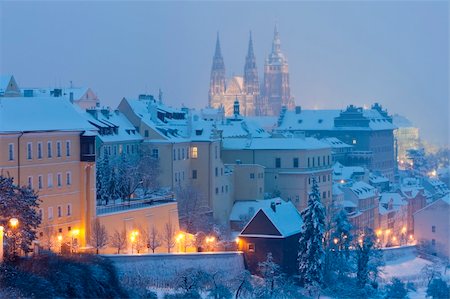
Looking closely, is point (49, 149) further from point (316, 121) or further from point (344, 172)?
point (316, 121)

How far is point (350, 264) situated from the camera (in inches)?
1843

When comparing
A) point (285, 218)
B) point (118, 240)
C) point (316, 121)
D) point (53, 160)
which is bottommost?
point (118, 240)

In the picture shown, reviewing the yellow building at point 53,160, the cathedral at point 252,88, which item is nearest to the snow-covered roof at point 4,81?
the yellow building at point 53,160

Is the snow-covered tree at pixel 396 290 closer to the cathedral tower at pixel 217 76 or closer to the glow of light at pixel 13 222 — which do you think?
the glow of light at pixel 13 222

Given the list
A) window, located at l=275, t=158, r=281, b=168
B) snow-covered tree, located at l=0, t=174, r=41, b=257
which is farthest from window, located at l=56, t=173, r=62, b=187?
window, located at l=275, t=158, r=281, b=168

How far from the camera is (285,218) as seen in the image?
43500 mm

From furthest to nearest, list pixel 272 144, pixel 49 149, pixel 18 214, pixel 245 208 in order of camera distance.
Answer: pixel 272 144 → pixel 245 208 → pixel 49 149 → pixel 18 214

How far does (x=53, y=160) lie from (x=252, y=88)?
372 feet

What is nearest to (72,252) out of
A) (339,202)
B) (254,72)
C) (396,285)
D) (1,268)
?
(1,268)

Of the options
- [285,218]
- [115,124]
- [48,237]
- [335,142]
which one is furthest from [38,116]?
[335,142]

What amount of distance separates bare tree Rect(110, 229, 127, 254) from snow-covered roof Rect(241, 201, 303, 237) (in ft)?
16.5

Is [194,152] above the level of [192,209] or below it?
above

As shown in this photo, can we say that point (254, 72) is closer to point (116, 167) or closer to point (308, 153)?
point (308, 153)

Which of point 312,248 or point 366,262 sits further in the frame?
point 366,262
